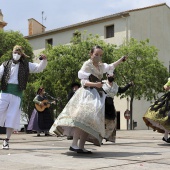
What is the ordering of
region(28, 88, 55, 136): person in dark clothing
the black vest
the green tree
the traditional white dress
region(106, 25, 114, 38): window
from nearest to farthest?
the traditional white dress < the black vest < region(28, 88, 55, 136): person in dark clothing < the green tree < region(106, 25, 114, 38): window

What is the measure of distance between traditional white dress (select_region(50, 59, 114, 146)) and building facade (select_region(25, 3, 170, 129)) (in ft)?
105

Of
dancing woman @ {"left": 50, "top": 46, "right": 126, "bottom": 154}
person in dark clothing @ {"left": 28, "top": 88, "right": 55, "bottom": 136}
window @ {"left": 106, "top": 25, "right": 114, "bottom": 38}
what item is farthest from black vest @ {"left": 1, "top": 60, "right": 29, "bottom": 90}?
window @ {"left": 106, "top": 25, "right": 114, "bottom": 38}

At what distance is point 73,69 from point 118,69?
13.9ft

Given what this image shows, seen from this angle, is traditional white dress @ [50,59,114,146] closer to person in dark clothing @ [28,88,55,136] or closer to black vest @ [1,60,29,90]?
black vest @ [1,60,29,90]

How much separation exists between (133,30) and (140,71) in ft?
26.4

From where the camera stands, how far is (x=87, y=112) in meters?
5.69

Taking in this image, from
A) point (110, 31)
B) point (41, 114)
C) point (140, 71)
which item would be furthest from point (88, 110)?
point (110, 31)

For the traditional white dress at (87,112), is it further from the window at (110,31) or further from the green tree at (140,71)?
the window at (110,31)

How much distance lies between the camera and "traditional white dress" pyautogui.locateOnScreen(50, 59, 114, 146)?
18.6ft

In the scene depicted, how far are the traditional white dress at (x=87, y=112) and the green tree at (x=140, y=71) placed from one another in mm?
25884

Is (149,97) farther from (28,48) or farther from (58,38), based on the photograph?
(58,38)

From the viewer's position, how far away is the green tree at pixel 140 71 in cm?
3225

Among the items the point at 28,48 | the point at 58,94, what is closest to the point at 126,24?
the point at 28,48

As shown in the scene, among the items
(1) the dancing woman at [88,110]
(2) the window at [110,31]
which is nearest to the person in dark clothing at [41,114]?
(1) the dancing woman at [88,110]
